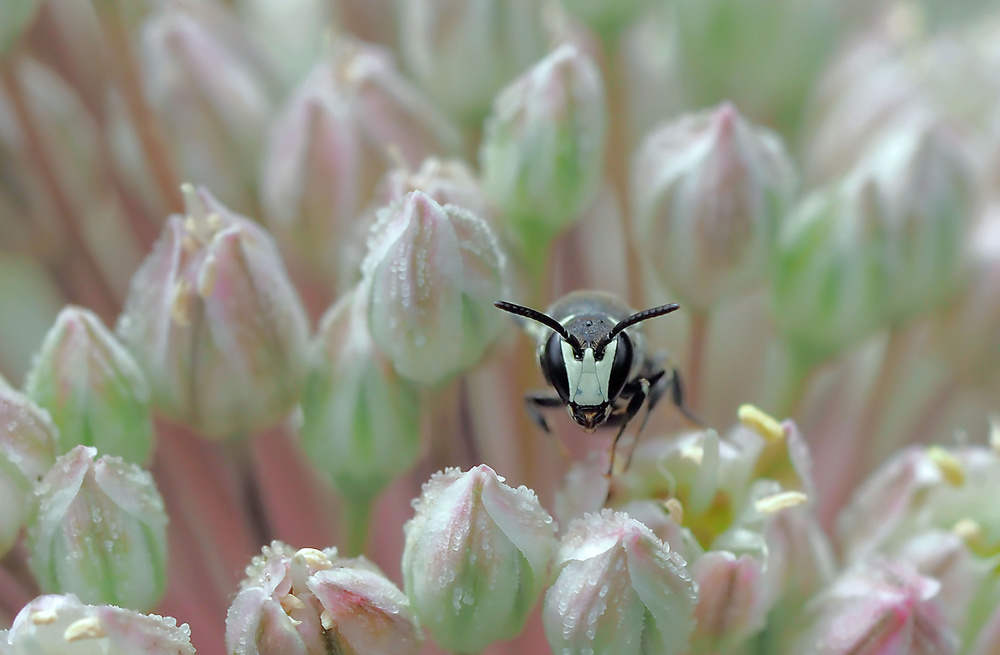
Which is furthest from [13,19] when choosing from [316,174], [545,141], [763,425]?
[763,425]

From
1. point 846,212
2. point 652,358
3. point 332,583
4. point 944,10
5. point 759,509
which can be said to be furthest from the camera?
point 944,10

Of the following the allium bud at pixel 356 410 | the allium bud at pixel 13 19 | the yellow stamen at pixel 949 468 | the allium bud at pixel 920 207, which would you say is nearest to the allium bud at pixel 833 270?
the allium bud at pixel 920 207

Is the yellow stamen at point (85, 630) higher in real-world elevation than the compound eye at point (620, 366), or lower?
lower

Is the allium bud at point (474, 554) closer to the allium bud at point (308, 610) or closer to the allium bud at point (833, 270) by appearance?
the allium bud at point (308, 610)

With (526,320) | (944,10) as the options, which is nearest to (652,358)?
(526,320)

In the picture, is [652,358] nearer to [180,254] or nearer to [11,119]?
[180,254]

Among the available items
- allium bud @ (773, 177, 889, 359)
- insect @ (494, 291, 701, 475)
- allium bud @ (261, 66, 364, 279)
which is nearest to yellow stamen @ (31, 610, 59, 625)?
insect @ (494, 291, 701, 475)
